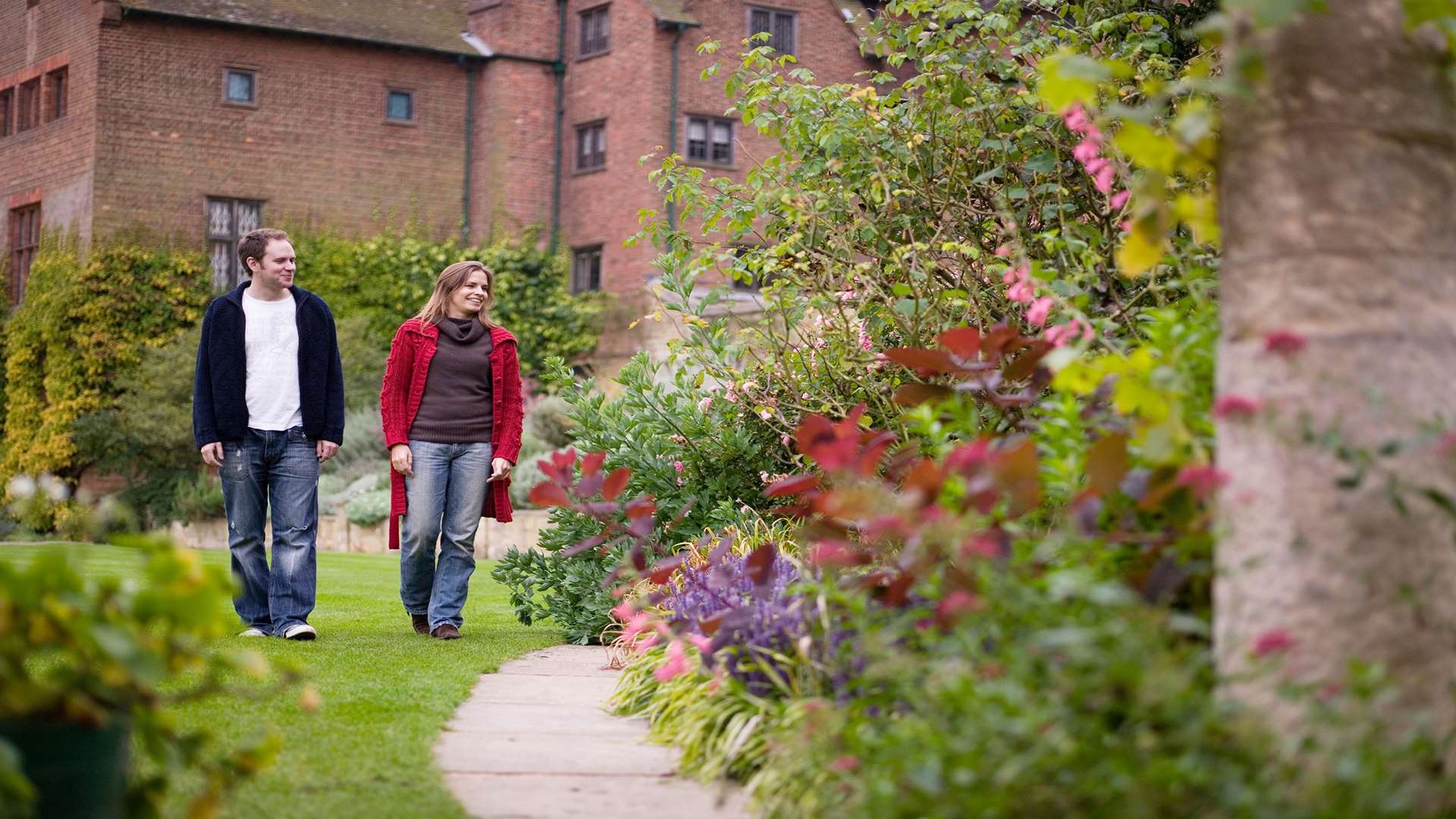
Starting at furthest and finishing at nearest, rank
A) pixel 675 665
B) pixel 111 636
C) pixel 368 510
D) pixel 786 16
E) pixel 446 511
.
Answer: pixel 786 16 < pixel 368 510 < pixel 446 511 < pixel 675 665 < pixel 111 636

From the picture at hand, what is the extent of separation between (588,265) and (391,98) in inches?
178

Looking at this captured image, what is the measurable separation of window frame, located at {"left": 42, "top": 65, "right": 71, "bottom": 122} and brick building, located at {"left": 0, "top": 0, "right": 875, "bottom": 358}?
0.13 ft

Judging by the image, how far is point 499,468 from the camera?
23.4ft

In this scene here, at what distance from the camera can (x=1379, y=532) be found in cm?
248

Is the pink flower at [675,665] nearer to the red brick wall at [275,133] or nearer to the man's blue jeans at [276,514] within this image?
the man's blue jeans at [276,514]

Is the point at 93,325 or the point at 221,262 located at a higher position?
the point at 221,262

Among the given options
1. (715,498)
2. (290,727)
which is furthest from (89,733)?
(715,498)

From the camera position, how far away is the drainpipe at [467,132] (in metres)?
26.9

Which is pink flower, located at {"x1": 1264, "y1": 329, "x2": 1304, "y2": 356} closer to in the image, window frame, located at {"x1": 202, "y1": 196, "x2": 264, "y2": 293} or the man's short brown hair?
the man's short brown hair

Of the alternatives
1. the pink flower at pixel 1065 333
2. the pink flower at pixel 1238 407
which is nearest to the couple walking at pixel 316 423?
the pink flower at pixel 1065 333

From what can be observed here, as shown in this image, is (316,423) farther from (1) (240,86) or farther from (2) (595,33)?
(2) (595,33)

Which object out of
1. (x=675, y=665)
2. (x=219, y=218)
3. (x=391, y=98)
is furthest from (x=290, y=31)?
(x=675, y=665)

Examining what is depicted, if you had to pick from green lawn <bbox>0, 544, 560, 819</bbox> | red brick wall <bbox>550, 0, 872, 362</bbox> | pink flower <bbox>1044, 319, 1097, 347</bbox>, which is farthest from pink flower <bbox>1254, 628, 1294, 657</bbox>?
red brick wall <bbox>550, 0, 872, 362</bbox>

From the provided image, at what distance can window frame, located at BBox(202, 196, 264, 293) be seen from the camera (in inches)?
990
